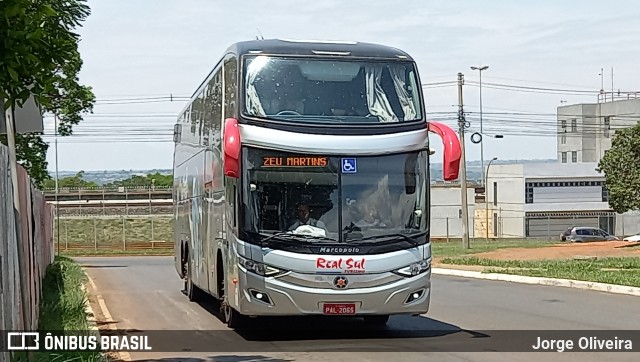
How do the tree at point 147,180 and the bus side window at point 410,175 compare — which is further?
the tree at point 147,180

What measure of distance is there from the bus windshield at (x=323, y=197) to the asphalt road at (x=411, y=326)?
1.56m

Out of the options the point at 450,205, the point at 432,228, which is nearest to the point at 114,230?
the point at 432,228

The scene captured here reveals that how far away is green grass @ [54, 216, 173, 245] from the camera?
6531 cm

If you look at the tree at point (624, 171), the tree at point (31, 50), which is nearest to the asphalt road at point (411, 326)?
the tree at point (31, 50)

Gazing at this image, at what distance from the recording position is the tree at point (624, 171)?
46.4 m

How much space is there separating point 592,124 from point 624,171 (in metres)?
59.2

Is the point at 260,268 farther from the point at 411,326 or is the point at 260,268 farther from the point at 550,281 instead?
the point at 550,281

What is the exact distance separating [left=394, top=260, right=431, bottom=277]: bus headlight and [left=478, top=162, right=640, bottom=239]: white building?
66100 mm

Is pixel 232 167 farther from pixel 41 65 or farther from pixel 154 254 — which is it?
pixel 154 254

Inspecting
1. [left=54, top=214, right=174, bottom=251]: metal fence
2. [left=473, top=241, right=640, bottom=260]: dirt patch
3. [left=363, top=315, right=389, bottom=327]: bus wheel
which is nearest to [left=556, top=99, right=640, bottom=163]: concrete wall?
[left=54, top=214, right=174, bottom=251]: metal fence

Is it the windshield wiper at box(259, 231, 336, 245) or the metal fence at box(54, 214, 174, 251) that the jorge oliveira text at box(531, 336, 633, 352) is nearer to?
the windshield wiper at box(259, 231, 336, 245)

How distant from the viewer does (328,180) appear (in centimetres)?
1356

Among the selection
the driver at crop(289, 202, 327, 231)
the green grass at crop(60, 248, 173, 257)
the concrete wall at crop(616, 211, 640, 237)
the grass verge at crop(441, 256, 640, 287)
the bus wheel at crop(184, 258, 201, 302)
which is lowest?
the concrete wall at crop(616, 211, 640, 237)

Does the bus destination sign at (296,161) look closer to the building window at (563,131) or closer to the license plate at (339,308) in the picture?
the license plate at (339,308)
